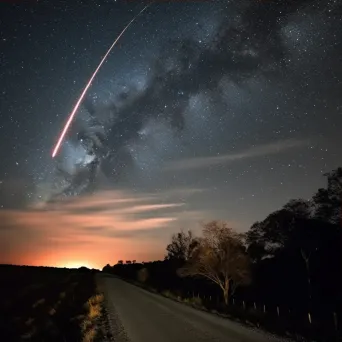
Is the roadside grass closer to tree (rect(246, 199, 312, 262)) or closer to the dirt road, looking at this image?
the dirt road

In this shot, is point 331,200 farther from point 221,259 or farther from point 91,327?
point 91,327

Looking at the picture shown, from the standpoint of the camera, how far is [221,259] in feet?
143

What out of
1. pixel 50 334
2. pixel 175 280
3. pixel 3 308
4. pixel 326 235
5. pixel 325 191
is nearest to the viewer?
pixel 50 334

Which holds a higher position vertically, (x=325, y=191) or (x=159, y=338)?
(x=325, y=191)

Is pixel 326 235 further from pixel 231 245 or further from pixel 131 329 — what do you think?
pixel 131 329

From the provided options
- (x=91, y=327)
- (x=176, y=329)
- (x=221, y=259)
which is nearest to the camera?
(x=176, y=329)

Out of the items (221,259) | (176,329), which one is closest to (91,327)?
(176,329)

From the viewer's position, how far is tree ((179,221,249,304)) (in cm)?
4325

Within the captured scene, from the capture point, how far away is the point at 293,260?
153 feet

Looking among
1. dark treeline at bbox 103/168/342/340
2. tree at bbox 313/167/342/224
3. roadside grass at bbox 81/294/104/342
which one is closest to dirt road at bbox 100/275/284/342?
roadside grass at bbox 81/294/104/342

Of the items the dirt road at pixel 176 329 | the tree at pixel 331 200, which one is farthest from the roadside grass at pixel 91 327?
the tree at pixel 331 200

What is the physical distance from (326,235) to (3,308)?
3425cm

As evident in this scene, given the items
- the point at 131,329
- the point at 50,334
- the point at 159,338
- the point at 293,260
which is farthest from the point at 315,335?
the point at 293,260

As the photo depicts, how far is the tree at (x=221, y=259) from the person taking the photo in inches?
1703
